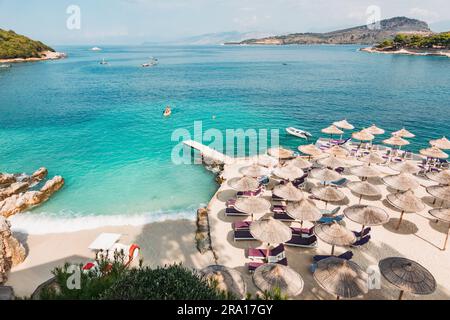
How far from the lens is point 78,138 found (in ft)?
120

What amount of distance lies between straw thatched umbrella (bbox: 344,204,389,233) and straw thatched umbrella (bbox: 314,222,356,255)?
1.52 metres

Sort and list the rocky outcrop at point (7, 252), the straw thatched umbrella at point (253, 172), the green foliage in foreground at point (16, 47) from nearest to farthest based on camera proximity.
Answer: the rocky outcrop at point (7, 252), the straw thatched umbrella at point (253, 172), the green foliage in foreground at point (16, 47)

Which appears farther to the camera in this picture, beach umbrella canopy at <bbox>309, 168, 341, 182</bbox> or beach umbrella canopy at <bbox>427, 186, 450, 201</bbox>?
beach umbrella canopy at <bbox>309, 168, 341, 182</bbox>

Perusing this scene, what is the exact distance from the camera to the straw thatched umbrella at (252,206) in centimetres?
1638

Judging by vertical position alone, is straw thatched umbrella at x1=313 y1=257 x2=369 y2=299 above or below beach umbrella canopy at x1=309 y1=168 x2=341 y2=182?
below

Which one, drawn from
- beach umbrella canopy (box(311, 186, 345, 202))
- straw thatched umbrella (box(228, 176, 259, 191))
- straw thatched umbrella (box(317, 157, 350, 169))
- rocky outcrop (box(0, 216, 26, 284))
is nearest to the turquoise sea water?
rocky outcrop (box(0, 216, 26, 284))

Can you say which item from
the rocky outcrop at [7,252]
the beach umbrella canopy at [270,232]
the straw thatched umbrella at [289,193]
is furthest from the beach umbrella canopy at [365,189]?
the rocky outcrop at [7,252]

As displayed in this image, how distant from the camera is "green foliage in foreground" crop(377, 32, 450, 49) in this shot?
433 ft

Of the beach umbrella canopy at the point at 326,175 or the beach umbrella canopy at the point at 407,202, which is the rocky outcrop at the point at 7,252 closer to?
the beach umbrella canopy at the point at 326,175

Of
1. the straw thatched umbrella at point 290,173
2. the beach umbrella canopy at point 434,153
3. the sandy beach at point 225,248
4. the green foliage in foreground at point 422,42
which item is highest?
the green foliage in foreground at point 422,42

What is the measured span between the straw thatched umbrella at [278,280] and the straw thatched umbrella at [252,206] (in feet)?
15.0

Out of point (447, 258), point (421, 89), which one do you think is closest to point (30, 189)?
point (447, 258)

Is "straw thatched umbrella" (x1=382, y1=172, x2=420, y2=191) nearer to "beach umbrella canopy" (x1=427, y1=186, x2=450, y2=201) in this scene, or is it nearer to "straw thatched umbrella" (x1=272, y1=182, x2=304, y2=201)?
"beach umbrella canopy" (x1=427, y1=186, x2=450, y2=201)
